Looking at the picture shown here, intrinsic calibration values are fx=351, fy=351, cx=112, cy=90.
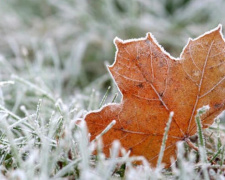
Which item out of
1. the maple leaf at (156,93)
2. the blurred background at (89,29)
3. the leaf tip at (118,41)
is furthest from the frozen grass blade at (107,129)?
the blurred background at (89,29)

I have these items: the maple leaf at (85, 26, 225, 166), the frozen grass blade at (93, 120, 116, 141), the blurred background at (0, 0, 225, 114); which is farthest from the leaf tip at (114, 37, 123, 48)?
the blurred background at (0, 0, 225, 114)

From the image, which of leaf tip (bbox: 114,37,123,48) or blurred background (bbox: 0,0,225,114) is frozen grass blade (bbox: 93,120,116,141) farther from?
blurred background (bbox: 0,0,225,114)

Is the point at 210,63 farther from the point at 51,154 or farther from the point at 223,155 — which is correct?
the point at 51,154

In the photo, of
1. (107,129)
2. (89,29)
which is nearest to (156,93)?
(107,129)

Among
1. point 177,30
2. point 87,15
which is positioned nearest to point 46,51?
point 87,15

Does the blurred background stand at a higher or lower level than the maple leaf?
higher

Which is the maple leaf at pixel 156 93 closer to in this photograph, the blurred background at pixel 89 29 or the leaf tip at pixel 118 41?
the leaf tip at pixel 118 41
